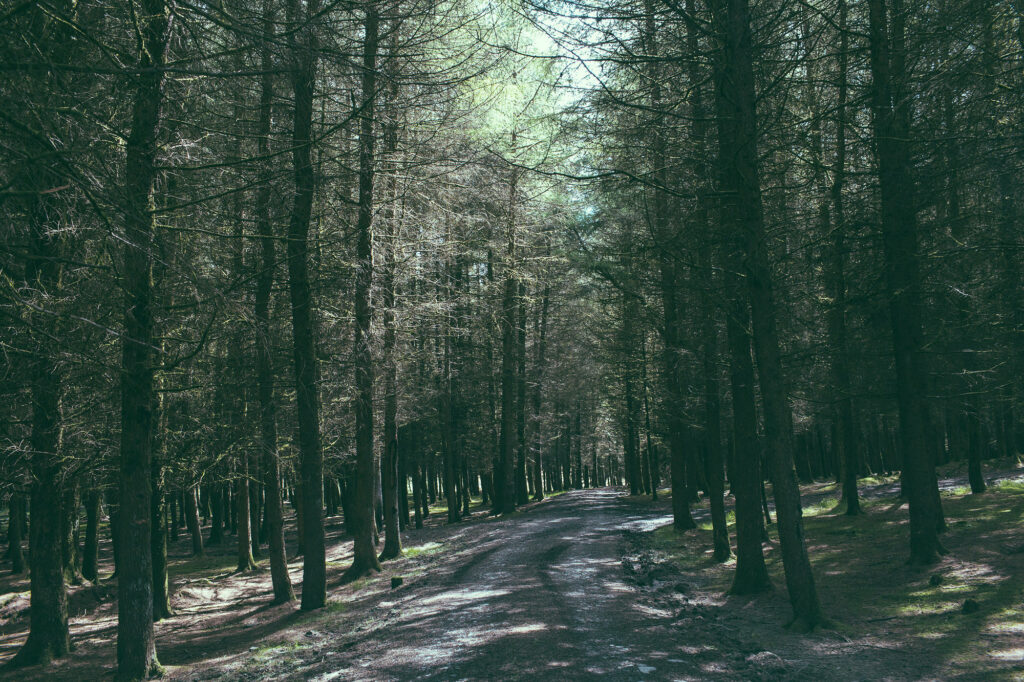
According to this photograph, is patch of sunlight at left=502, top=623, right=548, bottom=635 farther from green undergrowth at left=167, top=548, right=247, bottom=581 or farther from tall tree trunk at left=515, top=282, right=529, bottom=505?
tall tree trunk at left=515, top=282, right=529, bottom=505

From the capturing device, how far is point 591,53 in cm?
932

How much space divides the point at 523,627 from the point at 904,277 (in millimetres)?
9058

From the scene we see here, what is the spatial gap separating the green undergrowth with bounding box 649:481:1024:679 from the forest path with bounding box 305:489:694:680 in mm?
2438

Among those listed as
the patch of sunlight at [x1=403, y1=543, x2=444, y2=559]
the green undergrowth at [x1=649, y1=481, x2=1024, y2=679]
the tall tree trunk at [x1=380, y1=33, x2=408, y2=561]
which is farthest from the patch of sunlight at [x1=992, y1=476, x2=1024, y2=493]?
the tall tree trunk at [x1=380, y1=33, x2=408, y2=561]

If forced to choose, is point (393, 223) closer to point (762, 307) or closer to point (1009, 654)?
point (762, 307)

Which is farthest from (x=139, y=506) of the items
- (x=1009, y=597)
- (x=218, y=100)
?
(x=1009, y=597)

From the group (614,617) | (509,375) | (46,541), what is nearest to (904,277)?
(614,617)

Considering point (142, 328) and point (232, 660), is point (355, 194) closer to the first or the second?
point (142, 328)

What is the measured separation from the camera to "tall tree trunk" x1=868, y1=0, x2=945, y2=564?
34.5ft

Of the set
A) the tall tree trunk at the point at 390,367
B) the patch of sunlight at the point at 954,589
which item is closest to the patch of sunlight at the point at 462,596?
the tall tree trunk at the point at 390,367

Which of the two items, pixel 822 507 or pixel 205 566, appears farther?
pixel 205 566

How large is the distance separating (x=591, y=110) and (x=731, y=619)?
8625 millimetres

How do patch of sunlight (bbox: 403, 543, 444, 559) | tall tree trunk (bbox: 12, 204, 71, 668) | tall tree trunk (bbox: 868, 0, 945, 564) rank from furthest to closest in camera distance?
patch of sunlight (bbox: 403, 543, 444, 559) < tall tree trunk (bbox: 12, 204, 71, 668) < tall tree trunk (bbox: 868, 0, 945, 564)

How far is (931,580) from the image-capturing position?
9.47 m
